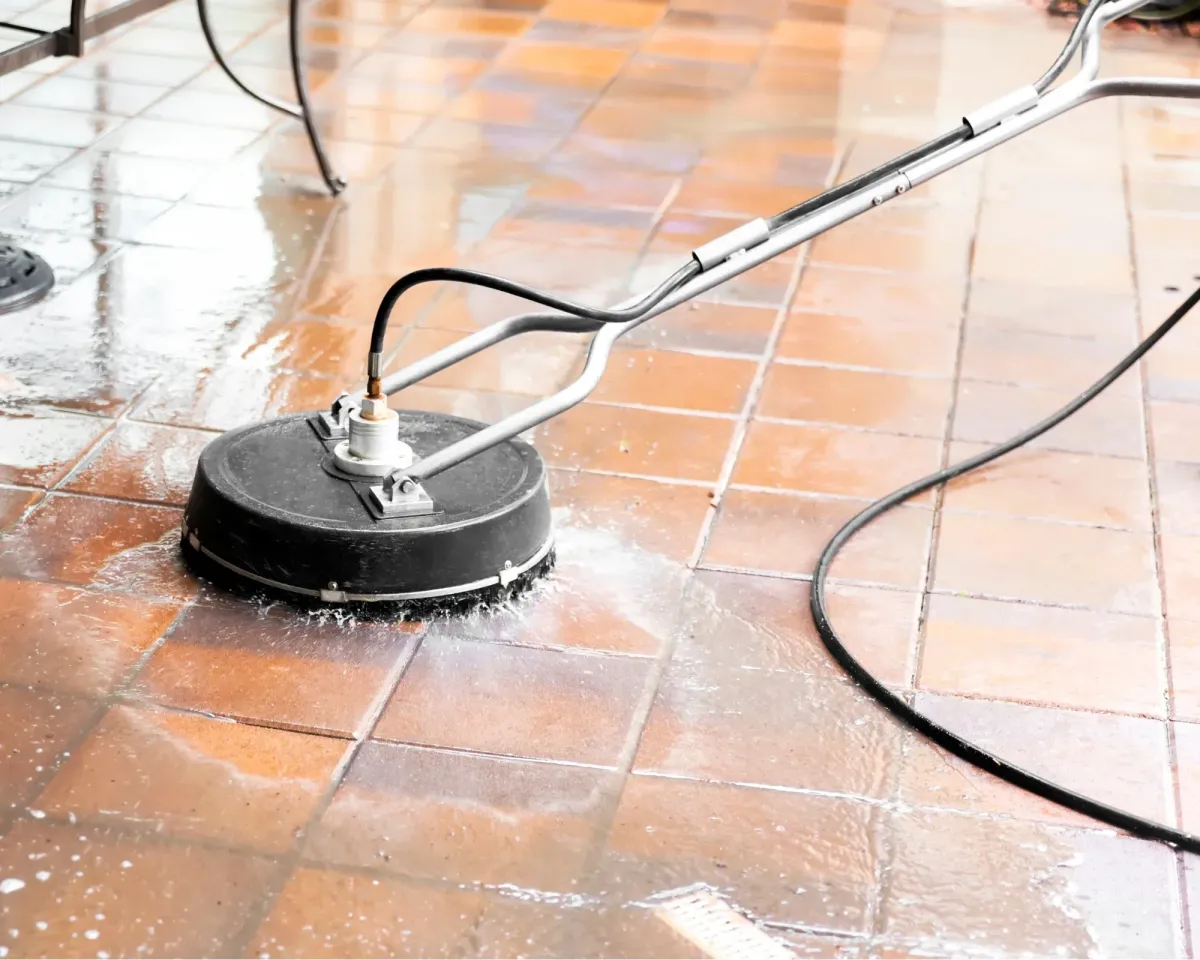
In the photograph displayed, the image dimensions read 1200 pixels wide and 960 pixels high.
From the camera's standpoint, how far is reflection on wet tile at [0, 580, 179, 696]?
2436 millimetres

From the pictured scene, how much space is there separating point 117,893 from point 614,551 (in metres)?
1.21

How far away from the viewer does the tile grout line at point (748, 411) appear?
9.89 ft

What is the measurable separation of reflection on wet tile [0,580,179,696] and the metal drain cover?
1.31m

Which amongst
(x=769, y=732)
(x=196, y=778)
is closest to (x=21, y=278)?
(x=196, y=778)

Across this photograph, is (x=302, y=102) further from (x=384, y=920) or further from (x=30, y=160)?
(x=384, y=920)

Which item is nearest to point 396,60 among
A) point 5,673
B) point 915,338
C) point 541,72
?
point 541,72

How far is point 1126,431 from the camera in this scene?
3.52 metres

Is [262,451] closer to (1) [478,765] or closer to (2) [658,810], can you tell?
(1) [478,765]

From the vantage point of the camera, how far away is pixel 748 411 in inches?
139

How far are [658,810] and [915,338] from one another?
2.03m

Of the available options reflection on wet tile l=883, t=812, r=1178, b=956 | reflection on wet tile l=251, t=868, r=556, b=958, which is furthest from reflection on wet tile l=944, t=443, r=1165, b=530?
reflection on wet tile l=251, t=868, r=556, b=958

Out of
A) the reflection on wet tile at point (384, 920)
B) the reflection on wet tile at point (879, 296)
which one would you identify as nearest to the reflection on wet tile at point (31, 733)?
the reflection on wet tile at point (384, 920)

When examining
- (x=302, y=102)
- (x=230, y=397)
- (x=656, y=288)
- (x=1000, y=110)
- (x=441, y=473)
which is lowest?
(x=230, y=397)

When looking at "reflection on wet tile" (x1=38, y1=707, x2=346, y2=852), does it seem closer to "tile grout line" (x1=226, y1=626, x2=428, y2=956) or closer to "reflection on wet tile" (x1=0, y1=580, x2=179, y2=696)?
"tile grout line" (x1=226, y1=626, x2=428, y2=956)
